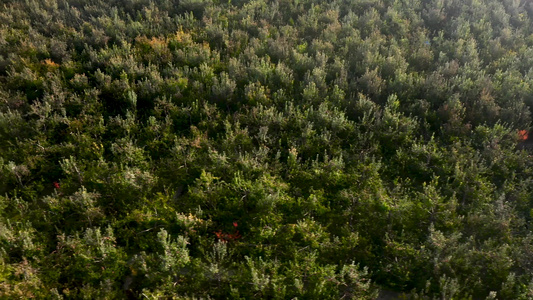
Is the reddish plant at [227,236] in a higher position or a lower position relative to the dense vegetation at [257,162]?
lower

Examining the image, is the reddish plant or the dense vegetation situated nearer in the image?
the dense vegetation

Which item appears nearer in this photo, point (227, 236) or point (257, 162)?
point (227, 236)

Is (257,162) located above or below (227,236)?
above

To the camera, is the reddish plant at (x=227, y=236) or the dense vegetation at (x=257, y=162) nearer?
the dense vegetation at (x=257, y=162)

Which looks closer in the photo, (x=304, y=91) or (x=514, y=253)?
(x=514, y=253)

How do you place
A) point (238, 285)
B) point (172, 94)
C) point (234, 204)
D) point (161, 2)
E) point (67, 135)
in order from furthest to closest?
point (161, 2), point (172, 94), point (67, 135), point (234, 204), point (238, 285)

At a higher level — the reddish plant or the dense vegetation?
the dense vegetation

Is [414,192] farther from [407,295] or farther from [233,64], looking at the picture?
[233,64]

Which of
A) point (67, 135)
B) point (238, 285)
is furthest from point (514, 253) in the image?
point (67, 135)
